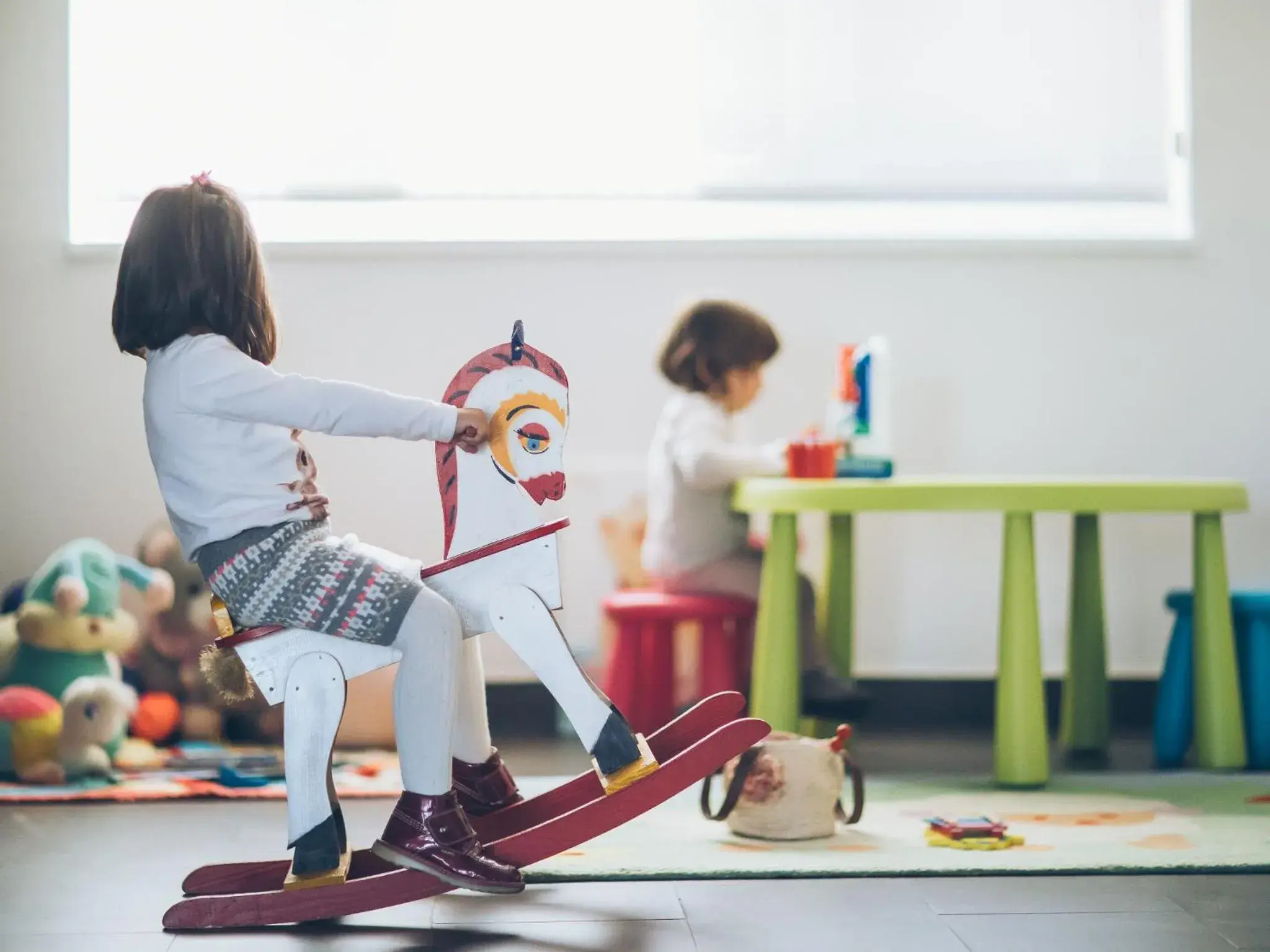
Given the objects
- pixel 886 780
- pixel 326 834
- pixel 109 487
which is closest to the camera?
pixel 326 834

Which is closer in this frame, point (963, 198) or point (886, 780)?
point (886, 780)

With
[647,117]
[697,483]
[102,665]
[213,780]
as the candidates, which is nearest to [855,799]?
[697,483]

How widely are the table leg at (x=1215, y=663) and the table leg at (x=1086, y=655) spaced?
8.2 inches

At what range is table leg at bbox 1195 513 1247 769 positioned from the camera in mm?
2467

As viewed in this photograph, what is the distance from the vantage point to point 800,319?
9.84 feet

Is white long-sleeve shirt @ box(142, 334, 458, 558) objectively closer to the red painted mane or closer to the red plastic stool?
the red painted mane

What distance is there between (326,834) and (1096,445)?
6.64ft

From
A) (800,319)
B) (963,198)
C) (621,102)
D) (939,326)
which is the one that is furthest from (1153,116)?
(621,102)

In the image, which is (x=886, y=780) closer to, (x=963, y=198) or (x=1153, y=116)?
(x=963, y=198)

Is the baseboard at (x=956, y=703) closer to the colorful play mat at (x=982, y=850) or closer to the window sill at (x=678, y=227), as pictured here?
the colorful play mat at (x=982, y=850)

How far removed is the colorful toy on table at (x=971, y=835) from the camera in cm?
190

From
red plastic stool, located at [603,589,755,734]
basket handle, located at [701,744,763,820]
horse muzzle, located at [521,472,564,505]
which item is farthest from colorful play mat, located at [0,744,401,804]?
horse muzzle, located at [521,472,564,505]

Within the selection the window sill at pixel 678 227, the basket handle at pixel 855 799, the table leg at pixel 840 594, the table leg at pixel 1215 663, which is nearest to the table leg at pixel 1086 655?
the table leg at pixel 1215 663

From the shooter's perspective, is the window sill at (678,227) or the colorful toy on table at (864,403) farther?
the window sill at (678,227)
